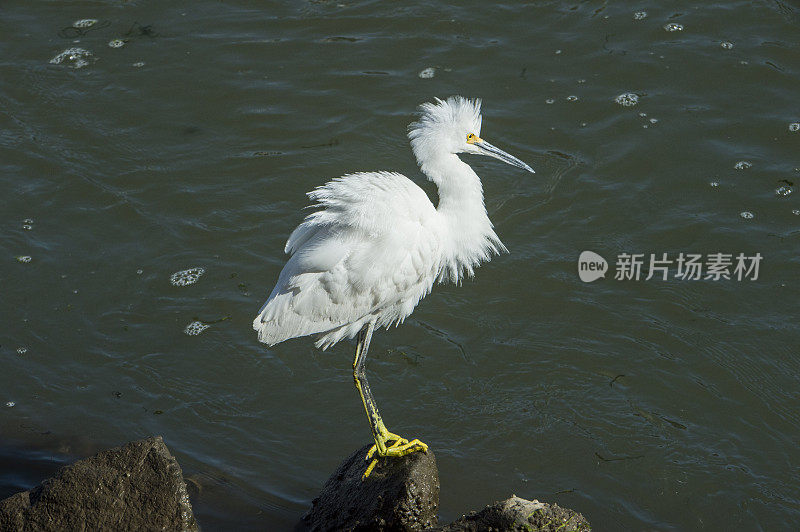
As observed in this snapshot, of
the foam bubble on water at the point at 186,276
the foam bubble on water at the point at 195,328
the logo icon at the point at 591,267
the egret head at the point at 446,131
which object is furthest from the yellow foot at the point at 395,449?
the foam bubble on water at the point at 186,276

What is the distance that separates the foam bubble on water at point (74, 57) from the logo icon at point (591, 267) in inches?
251

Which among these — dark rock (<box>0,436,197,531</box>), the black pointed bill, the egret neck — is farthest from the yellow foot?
the black pointed bill

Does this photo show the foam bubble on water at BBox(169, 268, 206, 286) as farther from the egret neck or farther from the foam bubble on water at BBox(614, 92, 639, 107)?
the foam bubble on water at BBox(614, 92, 639, 107)

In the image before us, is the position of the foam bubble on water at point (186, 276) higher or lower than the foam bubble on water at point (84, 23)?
lower

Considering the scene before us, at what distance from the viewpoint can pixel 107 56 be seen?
32.6 ft

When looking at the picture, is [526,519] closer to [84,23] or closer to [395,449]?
[395,449]

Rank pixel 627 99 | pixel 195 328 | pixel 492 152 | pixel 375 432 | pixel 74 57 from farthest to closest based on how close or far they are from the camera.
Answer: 1. pixel 74 57
2. pixel 627 99
3. pixel 195 328
4. pixel 492 152
5. pixel 375 432

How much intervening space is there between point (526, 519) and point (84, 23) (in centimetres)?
901

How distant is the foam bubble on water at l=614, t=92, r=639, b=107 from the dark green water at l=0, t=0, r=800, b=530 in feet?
0.44

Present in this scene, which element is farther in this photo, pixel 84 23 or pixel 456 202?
pixel 84 23

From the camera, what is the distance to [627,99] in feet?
28.4

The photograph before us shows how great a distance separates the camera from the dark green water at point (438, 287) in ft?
18.8

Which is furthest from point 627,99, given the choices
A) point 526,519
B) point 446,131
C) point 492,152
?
point 526,519

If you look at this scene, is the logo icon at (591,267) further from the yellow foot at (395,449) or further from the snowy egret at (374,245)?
the yellow foot at (395,449)
